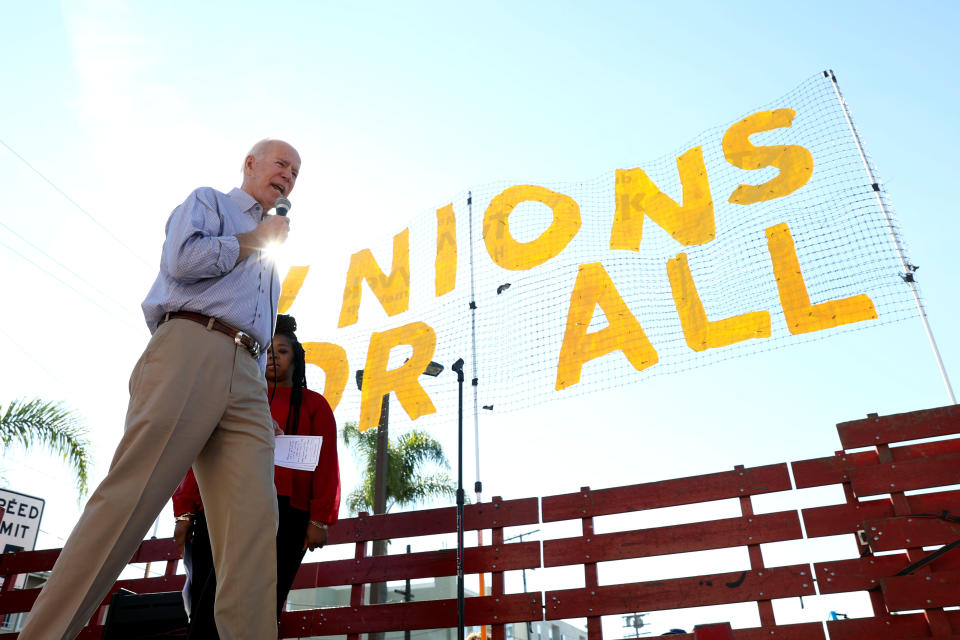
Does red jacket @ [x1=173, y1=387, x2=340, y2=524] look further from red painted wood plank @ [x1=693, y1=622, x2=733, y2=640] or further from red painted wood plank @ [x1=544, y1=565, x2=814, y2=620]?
red painted wood plank @ [x1=693, y1=622, x2=733, y2=640]

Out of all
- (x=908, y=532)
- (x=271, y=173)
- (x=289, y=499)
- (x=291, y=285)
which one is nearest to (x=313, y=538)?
(x=289, y=499)

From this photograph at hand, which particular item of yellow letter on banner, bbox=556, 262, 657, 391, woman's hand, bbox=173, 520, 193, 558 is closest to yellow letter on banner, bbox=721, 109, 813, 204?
yellow letter on banner, bbox=556, 262, 657, 391

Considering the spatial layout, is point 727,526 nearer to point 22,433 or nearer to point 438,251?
point 438,251

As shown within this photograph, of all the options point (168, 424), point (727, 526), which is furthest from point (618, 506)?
point (168, 424)

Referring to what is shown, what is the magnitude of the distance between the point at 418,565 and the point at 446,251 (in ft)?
9.85

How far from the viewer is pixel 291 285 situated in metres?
6.91

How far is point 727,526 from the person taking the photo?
12.3 ft

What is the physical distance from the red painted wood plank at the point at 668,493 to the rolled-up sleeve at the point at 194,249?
285cm

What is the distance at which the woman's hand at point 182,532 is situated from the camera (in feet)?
9.93

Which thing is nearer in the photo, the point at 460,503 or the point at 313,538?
the point at 313,538

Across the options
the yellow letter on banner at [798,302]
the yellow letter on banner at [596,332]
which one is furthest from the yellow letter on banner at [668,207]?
the yellow letter on banner at [798,302]

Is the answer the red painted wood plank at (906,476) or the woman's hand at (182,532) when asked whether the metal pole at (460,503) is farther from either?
the red painted wood plank at (906,476)

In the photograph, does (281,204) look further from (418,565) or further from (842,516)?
(842,516)

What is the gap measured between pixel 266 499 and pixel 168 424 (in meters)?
0.34
